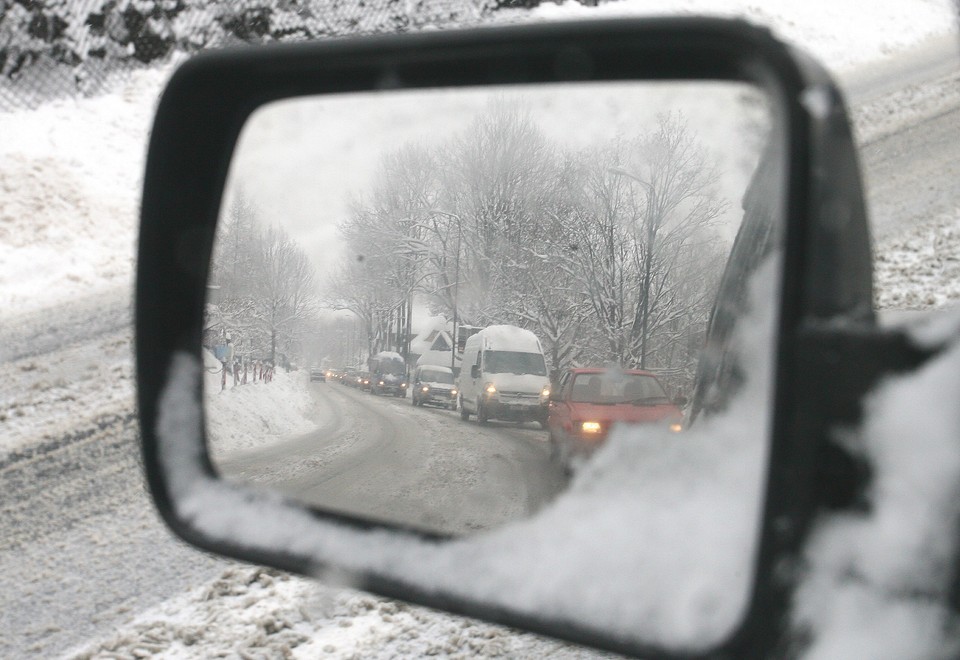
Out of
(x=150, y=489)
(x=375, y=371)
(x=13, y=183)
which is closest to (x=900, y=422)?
(x=375, y=371)

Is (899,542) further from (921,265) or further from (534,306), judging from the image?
(921,265)

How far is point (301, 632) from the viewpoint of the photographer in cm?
412

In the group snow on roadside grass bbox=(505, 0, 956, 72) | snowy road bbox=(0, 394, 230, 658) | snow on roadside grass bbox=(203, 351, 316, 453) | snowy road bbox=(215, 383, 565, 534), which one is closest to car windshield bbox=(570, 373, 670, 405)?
snowy road bbox=(215, 383, 565, 534)

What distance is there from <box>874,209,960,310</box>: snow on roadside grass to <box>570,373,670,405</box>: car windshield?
208 inches

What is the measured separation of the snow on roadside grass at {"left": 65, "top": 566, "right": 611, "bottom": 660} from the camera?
399cm

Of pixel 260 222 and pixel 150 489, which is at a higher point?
pixel 260 222

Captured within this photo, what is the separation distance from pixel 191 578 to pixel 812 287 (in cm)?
445

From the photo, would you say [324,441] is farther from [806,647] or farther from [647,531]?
[806,647]

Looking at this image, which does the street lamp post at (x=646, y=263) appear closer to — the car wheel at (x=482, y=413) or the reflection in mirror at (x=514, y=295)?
the reflection in mirror at (x=514, y=295)

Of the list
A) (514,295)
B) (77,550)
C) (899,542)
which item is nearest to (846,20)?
(77,550)

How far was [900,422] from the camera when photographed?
1.03 metres

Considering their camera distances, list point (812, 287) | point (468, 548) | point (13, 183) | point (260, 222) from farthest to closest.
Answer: point (13, 183) → point (260, 222) → point (468, 548) → point (812, 287)

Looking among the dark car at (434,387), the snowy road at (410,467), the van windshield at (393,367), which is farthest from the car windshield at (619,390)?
the van windshield at (393,367)

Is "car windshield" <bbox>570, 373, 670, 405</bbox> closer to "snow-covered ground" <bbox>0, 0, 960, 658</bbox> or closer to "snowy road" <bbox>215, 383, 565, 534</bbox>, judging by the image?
"snowy road" <bbox>215, 383, 565, 534</bbox>
